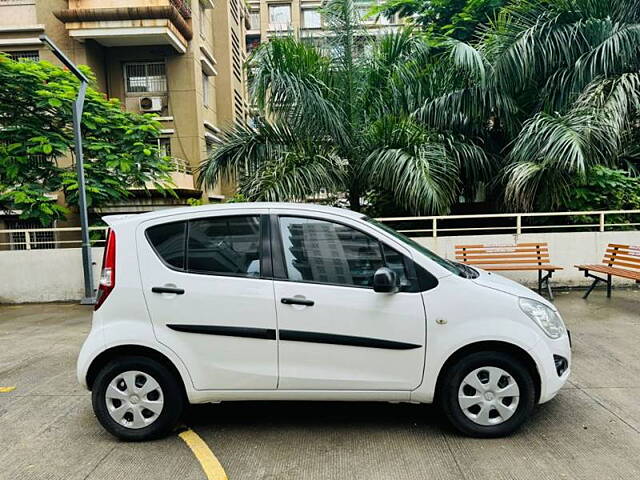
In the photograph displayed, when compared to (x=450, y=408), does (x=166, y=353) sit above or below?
above

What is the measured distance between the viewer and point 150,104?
17.3 m

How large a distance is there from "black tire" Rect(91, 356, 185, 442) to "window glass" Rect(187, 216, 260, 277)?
0.77 metres

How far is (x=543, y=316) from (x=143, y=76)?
17.8 metres

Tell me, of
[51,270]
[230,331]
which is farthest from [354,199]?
[230,331]

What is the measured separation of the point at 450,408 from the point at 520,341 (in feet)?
2.25

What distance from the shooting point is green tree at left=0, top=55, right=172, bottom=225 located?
9.77m

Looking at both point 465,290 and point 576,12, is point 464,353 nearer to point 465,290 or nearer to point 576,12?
point 465,290

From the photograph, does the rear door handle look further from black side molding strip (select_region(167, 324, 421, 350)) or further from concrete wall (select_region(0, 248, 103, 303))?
concrete wall (select_region(0, 248, 103, 303))

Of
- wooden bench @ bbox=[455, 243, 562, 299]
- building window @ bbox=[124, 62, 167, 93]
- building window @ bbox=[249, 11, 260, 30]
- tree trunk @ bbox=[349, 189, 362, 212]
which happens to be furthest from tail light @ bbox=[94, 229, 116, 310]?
building window @ bbox=[249, 11, 260, 30]

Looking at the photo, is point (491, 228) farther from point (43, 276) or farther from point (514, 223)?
point (43, 276)

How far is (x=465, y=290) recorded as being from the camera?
3320 mm

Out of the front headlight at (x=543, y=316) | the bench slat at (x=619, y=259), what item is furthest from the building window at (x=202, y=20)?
the front headlight at (x=543, y=316)

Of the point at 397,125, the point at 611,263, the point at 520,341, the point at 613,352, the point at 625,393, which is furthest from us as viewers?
the point at 397,125

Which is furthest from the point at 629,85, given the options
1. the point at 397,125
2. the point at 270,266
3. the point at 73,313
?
the point at 73,313
